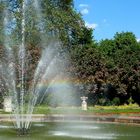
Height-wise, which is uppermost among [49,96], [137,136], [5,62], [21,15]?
[21,15]

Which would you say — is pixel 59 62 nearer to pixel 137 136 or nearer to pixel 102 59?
pixel 102 59

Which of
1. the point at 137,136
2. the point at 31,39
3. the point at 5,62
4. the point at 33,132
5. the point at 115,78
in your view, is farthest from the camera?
the point at 115,78

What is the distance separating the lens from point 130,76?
1759 inches

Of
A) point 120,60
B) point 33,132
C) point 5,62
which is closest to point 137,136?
point 33,132

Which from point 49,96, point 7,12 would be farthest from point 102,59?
point 7,12

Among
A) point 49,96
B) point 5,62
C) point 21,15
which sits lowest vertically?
point 49,96

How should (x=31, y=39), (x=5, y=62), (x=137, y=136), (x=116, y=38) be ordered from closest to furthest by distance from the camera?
(x=137, y=136) → (x=5, y=62) → (x=31, y=39) → (x=116, y=38)

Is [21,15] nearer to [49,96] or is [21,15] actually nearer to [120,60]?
[49,96]

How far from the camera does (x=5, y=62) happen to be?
38875 millimetres

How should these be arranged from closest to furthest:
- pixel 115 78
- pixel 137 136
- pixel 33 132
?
pixel 137 136 < pixel 33 132 < pixel 115 78

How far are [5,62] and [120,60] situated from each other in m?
12.3

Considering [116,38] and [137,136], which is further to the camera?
[116,38]

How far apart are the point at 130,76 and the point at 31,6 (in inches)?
446

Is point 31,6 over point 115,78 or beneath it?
over
